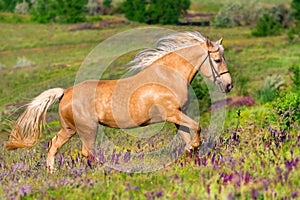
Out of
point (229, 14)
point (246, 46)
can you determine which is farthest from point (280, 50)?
point (229, 14)

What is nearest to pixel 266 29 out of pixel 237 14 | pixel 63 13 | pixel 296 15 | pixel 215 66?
pixel 296 15

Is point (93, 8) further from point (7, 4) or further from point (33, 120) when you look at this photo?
point (33, 120)

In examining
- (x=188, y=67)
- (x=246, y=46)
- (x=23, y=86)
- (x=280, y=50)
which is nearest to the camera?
(x=188, y=67)

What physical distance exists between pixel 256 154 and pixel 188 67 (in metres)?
2.23

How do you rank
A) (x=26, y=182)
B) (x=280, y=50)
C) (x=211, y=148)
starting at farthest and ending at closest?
(x=280, y=50), (x=211, y=148), (x=26, y=182)

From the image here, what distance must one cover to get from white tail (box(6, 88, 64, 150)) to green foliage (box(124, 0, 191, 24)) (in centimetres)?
7456

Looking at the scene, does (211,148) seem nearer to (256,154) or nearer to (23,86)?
(256,154)

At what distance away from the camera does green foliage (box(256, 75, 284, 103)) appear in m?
22.7

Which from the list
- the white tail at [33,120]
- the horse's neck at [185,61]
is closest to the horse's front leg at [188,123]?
the horse's neck at [185,61]

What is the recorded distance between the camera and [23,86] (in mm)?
40812

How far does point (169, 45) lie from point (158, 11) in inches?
3022

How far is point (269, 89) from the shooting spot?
23734mm

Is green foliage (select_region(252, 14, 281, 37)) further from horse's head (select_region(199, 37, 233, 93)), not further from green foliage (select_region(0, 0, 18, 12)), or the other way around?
green foliage (select_region(0, 0, 18, 12))

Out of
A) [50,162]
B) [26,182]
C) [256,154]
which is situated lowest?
[50,162]
